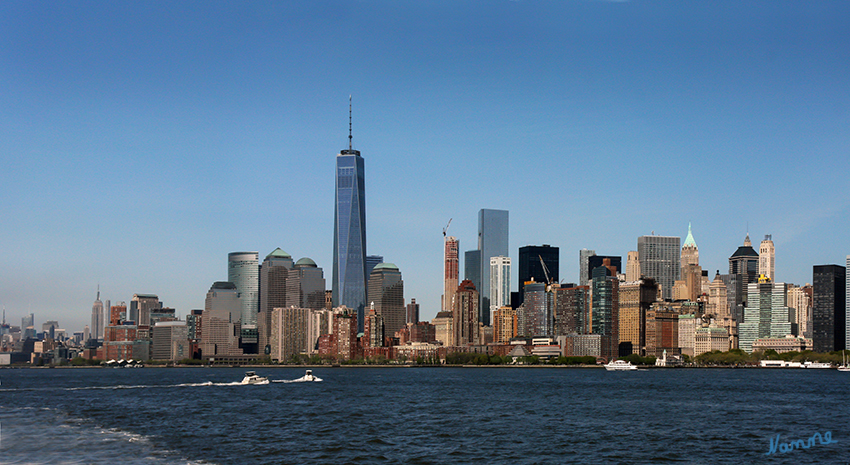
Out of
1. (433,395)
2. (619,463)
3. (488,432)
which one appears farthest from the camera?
(433,395)

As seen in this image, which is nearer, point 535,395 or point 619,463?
point 619,463

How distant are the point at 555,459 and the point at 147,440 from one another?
2935 centimetres

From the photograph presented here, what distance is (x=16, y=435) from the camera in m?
64.8

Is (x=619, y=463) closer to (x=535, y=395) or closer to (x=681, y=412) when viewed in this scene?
(x=681, y=412)

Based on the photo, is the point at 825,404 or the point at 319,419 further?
the point at 825,404

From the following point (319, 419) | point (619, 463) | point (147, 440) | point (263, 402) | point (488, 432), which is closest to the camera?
point (619, 463)

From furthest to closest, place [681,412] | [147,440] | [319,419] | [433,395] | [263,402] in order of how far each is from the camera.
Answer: [433,395] < [263,402] < [681,412] < [319,419] < [147,440]

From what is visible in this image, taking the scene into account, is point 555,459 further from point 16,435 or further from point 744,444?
point 16,435

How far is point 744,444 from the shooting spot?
63281 mm

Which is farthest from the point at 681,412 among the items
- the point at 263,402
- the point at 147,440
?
the point at 147,440

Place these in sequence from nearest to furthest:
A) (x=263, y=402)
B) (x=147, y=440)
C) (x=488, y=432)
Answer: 1. (x=147, y=440)
2. (x=488, y=432)
3. (x=263, y=402)

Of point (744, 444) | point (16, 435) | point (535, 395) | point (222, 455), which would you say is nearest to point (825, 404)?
point (535, 395)

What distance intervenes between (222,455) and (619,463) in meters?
25.1

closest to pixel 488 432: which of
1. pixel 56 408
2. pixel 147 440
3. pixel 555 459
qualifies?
pixel 555 459
